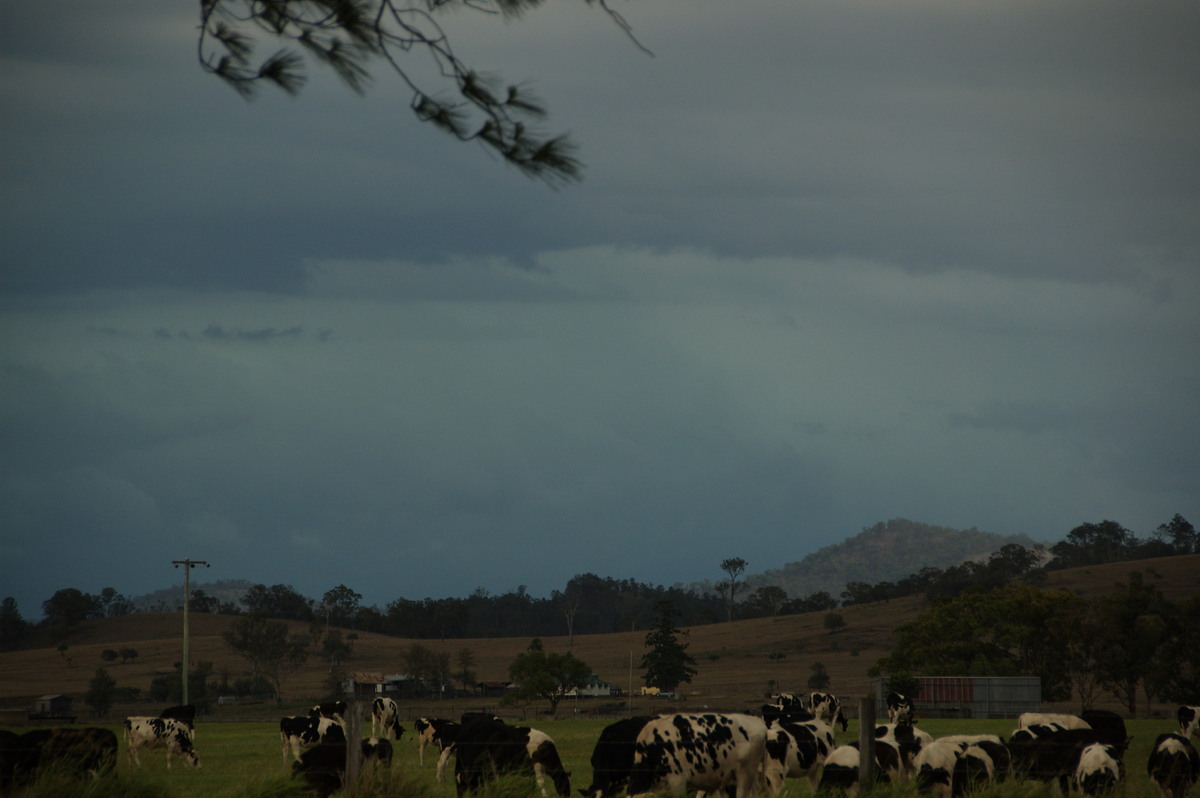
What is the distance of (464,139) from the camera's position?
29.2 feet

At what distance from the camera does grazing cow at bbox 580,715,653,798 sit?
15.5m

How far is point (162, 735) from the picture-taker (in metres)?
29.0

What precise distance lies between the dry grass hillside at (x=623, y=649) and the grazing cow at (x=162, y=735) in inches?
3150

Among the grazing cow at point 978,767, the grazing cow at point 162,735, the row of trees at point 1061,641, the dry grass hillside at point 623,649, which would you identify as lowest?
the dry grass hillside at point 623,649

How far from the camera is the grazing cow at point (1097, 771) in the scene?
16.1m

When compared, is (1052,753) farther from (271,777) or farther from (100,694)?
(100,694)

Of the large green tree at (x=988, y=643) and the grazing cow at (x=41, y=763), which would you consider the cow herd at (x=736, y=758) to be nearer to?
the grazing cow at (x=41, y=763)

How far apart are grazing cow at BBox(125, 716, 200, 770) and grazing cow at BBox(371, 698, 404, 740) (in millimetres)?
6567

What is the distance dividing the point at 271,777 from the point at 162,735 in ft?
62.9

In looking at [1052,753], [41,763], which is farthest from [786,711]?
[41,763]

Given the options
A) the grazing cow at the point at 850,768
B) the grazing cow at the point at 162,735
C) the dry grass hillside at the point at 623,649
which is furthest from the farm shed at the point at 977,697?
the grazing cow at the point at 850,768

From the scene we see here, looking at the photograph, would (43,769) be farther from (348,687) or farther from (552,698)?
(348,687)

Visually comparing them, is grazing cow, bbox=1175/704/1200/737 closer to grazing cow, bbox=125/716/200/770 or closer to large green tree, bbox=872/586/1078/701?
grazing cow, bbox=125/716/200/770

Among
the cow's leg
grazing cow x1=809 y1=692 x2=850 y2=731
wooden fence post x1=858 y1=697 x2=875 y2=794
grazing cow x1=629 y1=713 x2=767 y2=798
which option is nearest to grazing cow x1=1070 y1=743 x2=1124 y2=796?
grazing cow x1=629 y1=713 x2=767 y2=798
